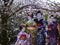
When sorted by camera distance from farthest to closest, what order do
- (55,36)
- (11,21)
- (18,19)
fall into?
(18,19), (11,21), (55,36)

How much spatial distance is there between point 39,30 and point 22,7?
0.72m

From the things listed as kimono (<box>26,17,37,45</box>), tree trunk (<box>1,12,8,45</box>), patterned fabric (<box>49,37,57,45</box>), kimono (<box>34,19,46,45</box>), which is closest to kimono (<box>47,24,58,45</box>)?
patterned fabric (<box>49,37,57,45</box>)

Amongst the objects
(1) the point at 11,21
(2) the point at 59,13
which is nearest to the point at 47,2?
(2) the point at 59,13

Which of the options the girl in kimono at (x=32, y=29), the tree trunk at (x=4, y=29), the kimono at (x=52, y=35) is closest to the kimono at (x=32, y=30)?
the girl in kimono at (x=32, y=29)

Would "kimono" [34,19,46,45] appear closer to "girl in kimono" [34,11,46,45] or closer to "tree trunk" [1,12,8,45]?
"girl in kimono" [34,11,46,45]

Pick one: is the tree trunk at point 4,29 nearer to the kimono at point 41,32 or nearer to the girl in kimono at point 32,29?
the girl in kimono at point 32,29

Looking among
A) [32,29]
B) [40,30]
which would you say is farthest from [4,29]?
[40,30]

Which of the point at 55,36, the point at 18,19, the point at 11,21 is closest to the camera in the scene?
the point at 55,36

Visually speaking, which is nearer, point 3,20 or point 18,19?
point 3,20

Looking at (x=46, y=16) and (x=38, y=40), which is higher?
(x=46, y=16)

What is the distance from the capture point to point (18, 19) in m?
6.59

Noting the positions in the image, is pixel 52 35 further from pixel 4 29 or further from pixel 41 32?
pixel 4 29

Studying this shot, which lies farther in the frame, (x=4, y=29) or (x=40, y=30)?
(x=4, y=29)

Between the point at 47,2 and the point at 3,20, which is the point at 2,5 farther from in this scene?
the point at 47,2
